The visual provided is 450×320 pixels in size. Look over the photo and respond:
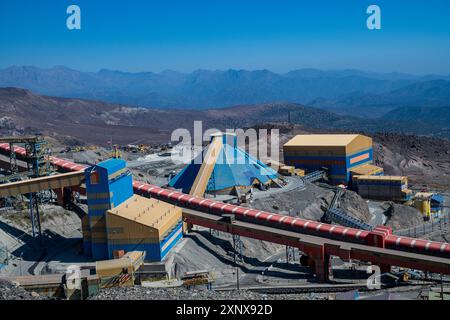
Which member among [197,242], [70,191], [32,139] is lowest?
[197,242]

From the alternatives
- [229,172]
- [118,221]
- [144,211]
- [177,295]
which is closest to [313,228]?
[144,211]

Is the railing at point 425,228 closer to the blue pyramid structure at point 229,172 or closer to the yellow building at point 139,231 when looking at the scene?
the blue pyramid structure at point 229,172

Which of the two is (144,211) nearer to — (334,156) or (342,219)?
(342,219)

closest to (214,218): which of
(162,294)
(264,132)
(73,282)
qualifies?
(73,282)

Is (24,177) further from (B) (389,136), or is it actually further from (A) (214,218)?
(B) (389,136)

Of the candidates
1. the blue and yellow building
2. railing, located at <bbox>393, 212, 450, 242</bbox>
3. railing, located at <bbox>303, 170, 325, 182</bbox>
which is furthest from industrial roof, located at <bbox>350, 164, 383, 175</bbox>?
the blue and yellow building

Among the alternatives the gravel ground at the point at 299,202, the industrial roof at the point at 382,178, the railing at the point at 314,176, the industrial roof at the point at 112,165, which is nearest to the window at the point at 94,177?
the industrial roof at the point at 112,165
